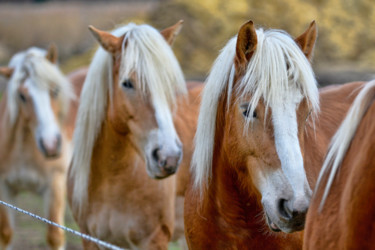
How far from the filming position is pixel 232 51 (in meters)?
2.78

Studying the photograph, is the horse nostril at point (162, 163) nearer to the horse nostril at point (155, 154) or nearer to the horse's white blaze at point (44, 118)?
the horse nostril at point (155, 154)

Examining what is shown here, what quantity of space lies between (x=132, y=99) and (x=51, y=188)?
2.20m

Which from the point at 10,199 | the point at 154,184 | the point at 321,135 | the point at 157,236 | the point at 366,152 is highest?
A: the point at 366,152

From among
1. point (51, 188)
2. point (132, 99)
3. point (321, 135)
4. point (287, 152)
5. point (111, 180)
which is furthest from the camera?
point (51, 188)

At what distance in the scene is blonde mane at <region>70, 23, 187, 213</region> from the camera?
3.60 m

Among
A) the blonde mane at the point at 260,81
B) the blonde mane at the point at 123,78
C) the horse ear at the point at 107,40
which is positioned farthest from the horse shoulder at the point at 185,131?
the blonde mane at the point at 260,81

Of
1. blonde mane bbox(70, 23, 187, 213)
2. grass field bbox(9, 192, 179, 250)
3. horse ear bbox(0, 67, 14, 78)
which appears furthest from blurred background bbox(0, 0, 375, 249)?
blonde mane bbox(70, 23, 187, 213)

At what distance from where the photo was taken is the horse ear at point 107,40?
3674mm

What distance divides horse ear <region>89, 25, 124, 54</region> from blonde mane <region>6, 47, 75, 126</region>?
1782 millimetres

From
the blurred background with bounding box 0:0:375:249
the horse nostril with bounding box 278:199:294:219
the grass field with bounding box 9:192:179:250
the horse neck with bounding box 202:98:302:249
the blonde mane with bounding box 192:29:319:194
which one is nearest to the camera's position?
the horse nostril with bounding box 278:199:294:219

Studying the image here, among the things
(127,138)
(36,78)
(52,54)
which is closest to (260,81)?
(127,138)

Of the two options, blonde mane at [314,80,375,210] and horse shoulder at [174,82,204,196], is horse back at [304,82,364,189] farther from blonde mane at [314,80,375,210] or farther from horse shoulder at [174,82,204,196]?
horse shoulder at [174,82,204,196]

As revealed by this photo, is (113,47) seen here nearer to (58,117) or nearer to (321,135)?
(321,135)

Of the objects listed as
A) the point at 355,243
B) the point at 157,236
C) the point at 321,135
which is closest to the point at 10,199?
the point at 157,236
